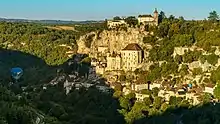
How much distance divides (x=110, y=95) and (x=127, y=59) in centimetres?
561

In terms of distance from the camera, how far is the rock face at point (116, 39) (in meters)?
43.9

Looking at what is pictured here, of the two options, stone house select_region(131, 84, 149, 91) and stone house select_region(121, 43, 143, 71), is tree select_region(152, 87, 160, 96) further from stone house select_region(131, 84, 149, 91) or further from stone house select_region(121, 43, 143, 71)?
stone house select_region(121, 43, 143, 71)

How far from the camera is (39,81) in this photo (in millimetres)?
45219

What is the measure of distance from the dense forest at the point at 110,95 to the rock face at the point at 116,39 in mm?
868

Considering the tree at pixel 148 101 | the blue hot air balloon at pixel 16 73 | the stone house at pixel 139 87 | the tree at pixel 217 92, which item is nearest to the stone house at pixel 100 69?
the stone house at pixel 139 87

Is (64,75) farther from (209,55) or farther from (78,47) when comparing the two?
(209,55)

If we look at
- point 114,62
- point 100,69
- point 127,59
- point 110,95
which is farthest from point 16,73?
point 110,95

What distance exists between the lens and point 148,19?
151 ft

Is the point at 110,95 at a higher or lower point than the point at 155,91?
lower

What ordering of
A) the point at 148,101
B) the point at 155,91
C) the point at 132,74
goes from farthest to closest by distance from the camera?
1. the point at 132,74
2. the point at 155,91
3. the point at 148,101

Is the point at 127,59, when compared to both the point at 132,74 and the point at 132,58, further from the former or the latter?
the point at 132,74

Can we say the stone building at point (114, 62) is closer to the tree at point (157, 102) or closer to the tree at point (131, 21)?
the tree at point (131, 21)

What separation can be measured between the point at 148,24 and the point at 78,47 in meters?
8.24

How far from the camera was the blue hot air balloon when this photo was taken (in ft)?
166
